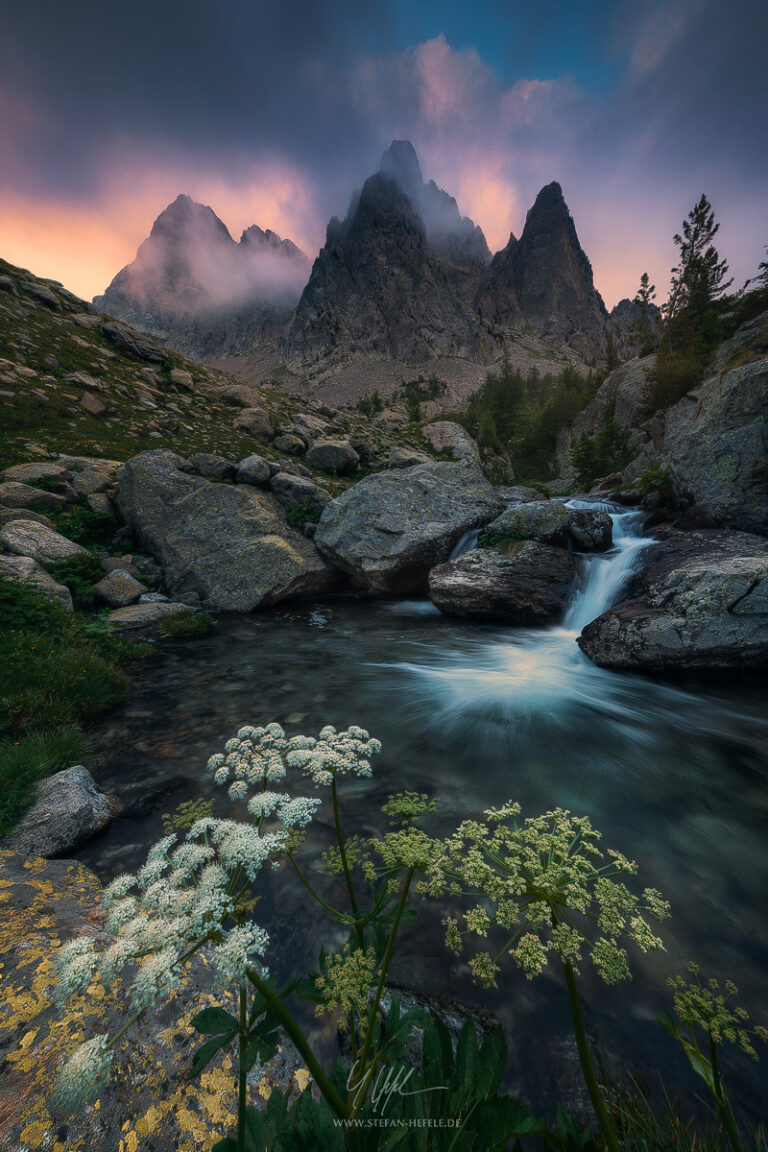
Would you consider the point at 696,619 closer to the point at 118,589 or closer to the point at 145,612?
the point at 145,612

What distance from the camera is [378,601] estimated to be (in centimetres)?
1270

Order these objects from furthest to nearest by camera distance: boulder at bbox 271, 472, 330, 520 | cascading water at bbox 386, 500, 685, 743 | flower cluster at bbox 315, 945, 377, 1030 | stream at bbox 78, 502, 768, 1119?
boulder at bbox 271, 472, 330, 520
cascading water at bbox 386, 500, 685, 743
stream at bbox 78, 502, 768, 1119
flower cluster at bbox 315, 945, 377, 1030

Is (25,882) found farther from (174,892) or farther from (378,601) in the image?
(378,601)

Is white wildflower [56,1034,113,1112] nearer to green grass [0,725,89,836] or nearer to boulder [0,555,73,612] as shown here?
green grass [0,725,89,836]

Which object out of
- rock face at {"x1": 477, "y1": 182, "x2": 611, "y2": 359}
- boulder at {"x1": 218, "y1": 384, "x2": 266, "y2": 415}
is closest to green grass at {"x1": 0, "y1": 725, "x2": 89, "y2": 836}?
boulder at {"x1": 218, "y1": 384, "x2": 266, "y2": 415}

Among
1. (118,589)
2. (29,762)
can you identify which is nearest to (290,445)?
(118,589)

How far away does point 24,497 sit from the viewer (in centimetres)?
1152

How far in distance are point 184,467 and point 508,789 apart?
1673 centimetres

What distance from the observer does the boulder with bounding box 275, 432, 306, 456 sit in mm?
24234

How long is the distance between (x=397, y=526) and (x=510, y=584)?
155 inches

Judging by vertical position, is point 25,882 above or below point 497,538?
below

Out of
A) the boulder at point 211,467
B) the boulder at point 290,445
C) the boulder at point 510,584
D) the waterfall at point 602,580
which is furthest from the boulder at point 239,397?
the waterfall at point 602,580

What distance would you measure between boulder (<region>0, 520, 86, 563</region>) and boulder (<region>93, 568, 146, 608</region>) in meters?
1.21

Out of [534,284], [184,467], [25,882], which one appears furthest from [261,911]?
[534,284]
